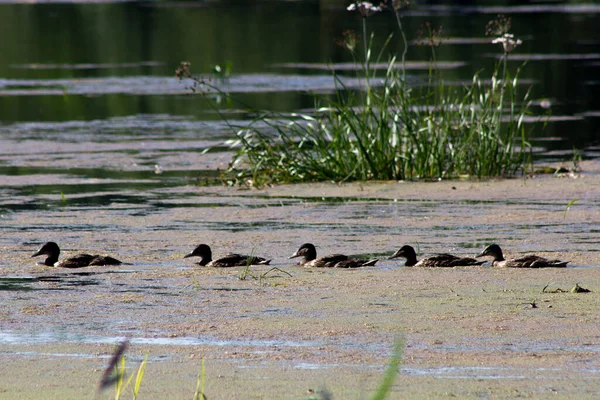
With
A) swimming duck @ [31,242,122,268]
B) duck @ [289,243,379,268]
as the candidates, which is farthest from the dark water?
swimming duck @ [31,242,122,268]

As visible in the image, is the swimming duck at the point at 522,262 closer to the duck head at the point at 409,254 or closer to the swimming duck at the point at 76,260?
the duck head at the point at 409,254

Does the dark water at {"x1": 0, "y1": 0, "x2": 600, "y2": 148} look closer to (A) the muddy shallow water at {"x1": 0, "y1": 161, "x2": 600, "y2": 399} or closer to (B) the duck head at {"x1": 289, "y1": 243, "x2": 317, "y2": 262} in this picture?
(A) the muddy shallow water at {"x1": 0, "y1": 161, "x2": 600, "y2": 399}

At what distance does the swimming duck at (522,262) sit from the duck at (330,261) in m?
0.68

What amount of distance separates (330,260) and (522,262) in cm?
109

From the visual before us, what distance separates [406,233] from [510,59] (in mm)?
17665

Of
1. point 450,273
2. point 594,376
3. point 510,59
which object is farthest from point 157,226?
point 510,59

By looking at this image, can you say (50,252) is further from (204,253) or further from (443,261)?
(443,261)

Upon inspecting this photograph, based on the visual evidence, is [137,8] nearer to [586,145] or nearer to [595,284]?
[586,145]

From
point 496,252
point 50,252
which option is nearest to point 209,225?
point 50,252

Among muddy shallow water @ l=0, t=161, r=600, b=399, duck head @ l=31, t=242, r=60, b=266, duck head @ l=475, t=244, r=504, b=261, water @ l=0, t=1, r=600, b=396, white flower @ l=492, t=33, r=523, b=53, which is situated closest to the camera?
muddy shallow water @ l=0, t=161, r=600, b=399

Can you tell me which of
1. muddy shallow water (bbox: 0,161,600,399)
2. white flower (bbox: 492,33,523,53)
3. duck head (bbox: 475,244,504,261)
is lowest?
muddy shallow water (bbox: 0,161,600,399)

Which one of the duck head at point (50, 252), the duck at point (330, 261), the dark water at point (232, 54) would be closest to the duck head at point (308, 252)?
the duck at point (330, 261)

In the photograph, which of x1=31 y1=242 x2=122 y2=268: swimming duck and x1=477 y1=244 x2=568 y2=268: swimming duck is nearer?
x1=477 y1=244 x2=568 y2=268: swimming duck

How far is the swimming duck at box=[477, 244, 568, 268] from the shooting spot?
280 inches
